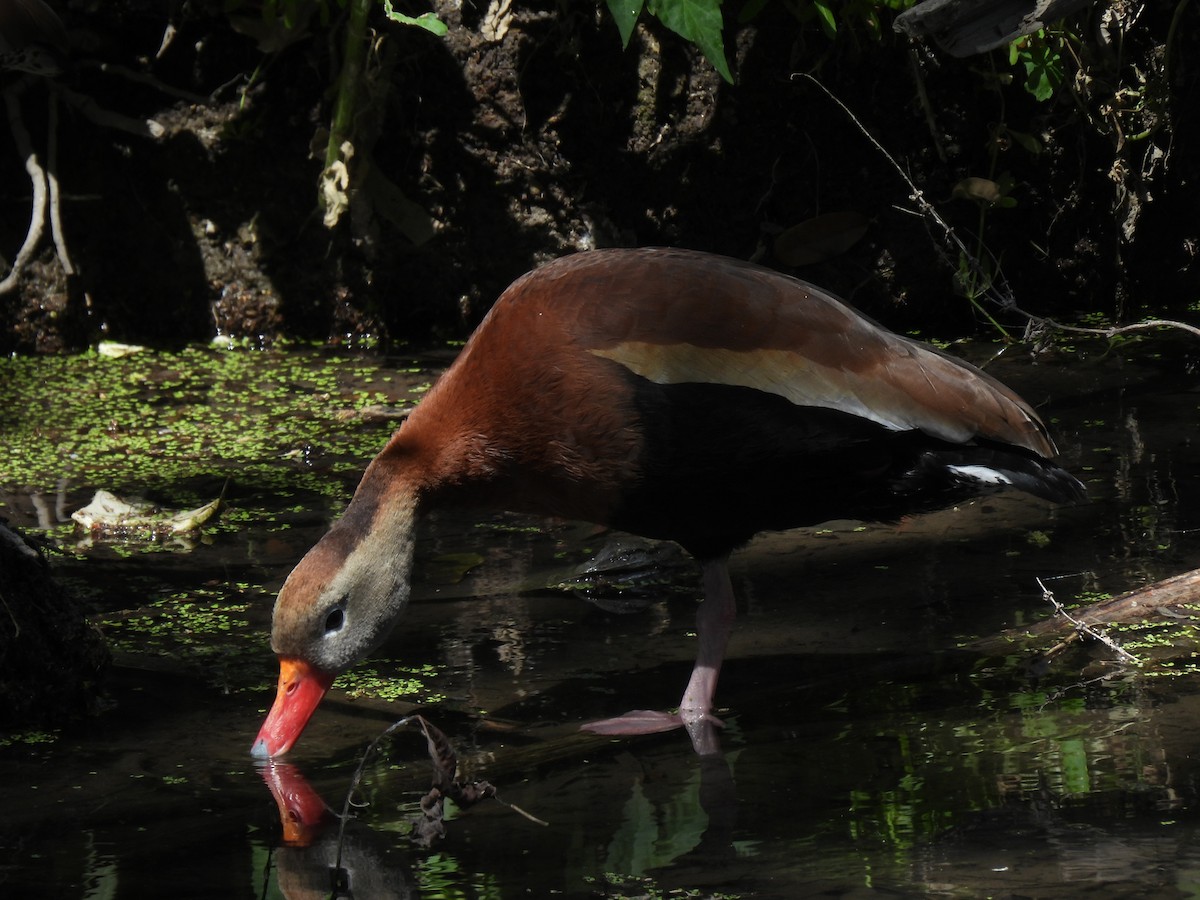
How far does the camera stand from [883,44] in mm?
6598

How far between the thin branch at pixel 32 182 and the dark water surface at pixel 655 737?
1.62m

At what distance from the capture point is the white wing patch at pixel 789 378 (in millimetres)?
3402

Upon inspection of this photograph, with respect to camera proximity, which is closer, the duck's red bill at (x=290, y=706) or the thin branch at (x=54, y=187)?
the duck's red bill at (x=290, y=706)

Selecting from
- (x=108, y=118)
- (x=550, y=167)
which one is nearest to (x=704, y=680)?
(x=550, y=167)

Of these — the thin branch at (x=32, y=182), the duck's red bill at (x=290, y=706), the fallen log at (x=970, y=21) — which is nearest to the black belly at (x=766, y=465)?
the duck's red bill at (x=290, y=706)

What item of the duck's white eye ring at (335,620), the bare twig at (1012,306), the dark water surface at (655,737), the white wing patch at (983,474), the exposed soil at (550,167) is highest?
the exposed soil at (550,167)

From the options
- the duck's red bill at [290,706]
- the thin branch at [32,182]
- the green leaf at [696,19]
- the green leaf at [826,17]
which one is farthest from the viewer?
the thin branch at [32,182]

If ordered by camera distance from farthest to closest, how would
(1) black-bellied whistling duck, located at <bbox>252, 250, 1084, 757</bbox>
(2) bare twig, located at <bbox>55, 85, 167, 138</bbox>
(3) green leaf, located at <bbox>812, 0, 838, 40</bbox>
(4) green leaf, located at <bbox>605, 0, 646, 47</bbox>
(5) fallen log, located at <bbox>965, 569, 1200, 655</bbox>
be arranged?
(2) bare twig, located at <bbox>55, 85, 167, 138</bbox>
(3) green leaf, located at <bbox>812, 0, 838, 40</bbox>
(4) green leaf, located at <bbox>605, 0, 646, 47</bbox>
(5) fallen log, located at <bbox>965, 569, 1200, 655</bbox>
(1) black-bellied whistling duck, located at <bbox>252, 250, 1084, 757</bbox>

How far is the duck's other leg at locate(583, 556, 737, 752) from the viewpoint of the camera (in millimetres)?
3322

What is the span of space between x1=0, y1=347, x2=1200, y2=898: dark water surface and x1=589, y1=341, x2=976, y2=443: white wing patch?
0.61m

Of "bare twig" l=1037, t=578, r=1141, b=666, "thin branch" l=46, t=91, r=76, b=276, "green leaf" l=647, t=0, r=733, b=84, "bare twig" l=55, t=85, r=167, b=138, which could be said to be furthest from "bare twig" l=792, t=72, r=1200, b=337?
"thin branch" l=46, t=91, r=76, b=276

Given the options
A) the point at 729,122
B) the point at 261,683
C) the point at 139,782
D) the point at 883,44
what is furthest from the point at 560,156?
the point at 139,782

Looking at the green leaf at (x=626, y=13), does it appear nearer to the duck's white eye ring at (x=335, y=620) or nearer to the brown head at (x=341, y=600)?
the brown head at (x=341, y=600)

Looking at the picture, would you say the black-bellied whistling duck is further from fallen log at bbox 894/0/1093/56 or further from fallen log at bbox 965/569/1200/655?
fallen log at bbox 894/0/1093/56
